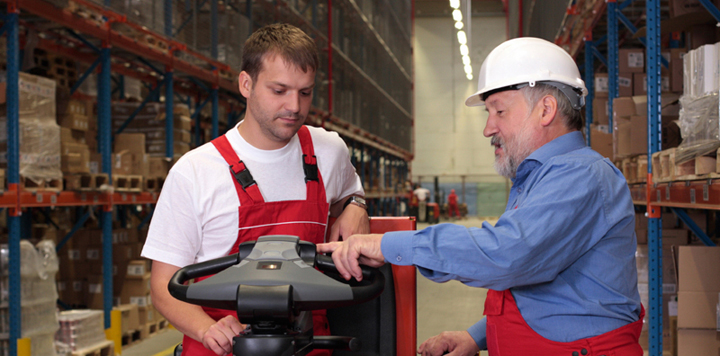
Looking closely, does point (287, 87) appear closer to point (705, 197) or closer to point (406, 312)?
point (406, 312)

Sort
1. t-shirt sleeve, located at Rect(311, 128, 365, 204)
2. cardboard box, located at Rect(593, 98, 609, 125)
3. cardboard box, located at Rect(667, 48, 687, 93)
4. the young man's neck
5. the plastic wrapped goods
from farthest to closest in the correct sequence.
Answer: cardboard box, located at Rect(593, 98, 609, 125) → cardboard box, located at Rect(667, 48, 687, 93) → the plastic wrapped goods → t-shirt sleeve, located at Rect(311, 128, 365, 204) → the young man's neck

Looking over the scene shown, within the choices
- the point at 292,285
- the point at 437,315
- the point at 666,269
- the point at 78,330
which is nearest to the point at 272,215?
the point at 292,285

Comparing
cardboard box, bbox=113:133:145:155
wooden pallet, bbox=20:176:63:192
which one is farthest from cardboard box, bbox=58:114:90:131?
wooden pallet, bbox=20:176:63:192

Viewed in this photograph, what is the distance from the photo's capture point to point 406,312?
2.38m

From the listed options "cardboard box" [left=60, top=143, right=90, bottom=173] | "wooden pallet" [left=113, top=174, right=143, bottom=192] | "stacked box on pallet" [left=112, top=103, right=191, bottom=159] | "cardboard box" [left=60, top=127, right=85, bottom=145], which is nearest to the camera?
"cardboard box" [left=60, top=143, right=90, bottom=173]

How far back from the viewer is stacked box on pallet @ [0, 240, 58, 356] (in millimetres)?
5258

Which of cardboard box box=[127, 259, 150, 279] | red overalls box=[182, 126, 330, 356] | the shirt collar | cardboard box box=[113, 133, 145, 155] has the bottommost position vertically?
cardboard box box=[127, 259, 150, 279]

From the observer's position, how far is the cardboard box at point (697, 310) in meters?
4.20

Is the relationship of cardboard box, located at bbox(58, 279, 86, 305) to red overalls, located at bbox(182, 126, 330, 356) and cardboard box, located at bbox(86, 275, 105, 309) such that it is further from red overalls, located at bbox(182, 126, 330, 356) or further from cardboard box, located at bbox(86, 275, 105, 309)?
red overalls, located at bbox(182, 126, 330, 356)

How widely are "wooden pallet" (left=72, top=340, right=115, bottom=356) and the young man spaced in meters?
4.02

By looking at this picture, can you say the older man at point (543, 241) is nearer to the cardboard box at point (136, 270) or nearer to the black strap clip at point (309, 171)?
the black strap clip at point (309, 171)

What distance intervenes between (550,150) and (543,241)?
0.39 metres

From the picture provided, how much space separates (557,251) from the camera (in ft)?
5.69

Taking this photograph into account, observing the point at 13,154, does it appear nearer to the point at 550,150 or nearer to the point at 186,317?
the point at 186,317
